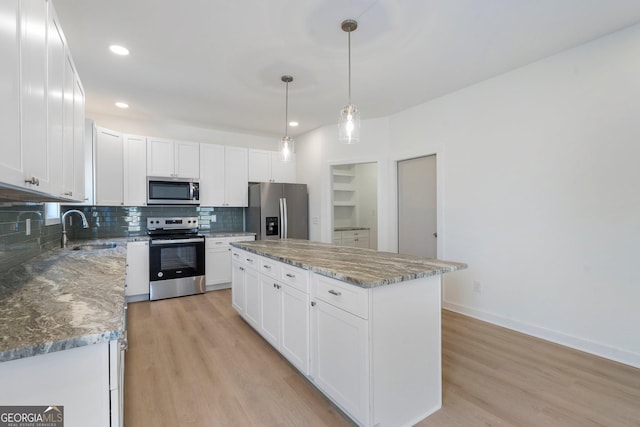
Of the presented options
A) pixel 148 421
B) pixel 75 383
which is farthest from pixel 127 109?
pixel 75 383

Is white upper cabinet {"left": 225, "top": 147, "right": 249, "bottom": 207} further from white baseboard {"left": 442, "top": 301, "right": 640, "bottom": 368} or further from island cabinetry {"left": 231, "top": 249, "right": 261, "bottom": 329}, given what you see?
white baseboard {"left": 442, "top": 301, "right": 640, "bottom": 368}

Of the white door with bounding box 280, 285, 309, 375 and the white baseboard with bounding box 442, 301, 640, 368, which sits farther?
the white baseboard with bounding box 442, 301, 640, 368

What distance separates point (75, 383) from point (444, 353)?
260 cm

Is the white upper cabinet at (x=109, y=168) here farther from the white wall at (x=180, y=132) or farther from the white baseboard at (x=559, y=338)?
the white baseboard at (x=559, y=338)

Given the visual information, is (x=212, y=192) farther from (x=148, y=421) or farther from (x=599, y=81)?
(x=599, y=81)

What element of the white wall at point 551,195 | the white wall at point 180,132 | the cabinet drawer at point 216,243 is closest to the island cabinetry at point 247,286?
the cabinet drawer at point 216,243

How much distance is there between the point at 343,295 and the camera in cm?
169

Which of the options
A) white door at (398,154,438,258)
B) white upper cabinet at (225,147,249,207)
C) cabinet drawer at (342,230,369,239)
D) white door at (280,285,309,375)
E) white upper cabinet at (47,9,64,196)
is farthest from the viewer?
cabinet drawer at (342,230,369,239)

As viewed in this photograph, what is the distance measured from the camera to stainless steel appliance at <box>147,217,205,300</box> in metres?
4.01

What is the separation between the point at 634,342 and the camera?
7.70 ft

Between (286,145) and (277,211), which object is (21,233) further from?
(277,211)

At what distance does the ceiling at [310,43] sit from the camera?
2.11 metres

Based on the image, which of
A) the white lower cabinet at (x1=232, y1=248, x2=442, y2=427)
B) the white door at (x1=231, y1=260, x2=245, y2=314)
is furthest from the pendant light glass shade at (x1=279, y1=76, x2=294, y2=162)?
the white lower cabinet at (x1=232, y1=248, x2=442, y2=427)

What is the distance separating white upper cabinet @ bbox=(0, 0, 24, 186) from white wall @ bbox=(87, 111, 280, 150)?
3908mm
